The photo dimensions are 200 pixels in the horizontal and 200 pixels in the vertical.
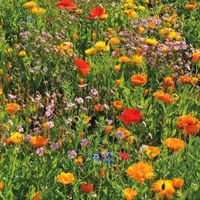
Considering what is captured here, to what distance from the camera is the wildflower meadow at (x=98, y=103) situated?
2598 millimetres

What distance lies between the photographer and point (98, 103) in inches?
138

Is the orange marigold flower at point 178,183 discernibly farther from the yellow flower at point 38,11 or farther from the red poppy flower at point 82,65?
the yellow flower at point 38,11

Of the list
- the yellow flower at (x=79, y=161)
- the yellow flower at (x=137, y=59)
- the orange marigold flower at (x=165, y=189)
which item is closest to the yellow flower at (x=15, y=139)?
the yellow flower at (x=79, y=161)

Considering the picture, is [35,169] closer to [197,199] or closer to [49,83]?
[197,199]

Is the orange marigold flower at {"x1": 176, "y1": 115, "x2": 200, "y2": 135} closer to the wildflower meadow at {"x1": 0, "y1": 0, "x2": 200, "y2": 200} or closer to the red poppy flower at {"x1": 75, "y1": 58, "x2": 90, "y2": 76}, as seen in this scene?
the wildflower meadow at {"x1": 0, "y1": 0, "x2": 200, "y2": 200}

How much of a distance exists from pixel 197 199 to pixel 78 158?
23.1 inches

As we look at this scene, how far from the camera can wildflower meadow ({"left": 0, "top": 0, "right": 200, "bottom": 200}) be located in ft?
8.52

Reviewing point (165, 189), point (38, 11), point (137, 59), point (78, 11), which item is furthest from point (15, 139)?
point (78, 11)

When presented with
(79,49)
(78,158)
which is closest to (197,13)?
(79,49)

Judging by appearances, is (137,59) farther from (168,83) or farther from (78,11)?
(78,11)

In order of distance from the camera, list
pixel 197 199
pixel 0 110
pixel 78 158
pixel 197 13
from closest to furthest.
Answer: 1. pixel 197 199
2. pixel 78 158
3. pixel 0 110
4. pixel 197 13

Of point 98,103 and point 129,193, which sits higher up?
point 129,193

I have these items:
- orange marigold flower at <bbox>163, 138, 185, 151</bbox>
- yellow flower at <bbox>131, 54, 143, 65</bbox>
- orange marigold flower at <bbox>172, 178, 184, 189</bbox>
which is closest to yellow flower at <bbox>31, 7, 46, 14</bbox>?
yellow flower at <bbox>131, 54, 143, 65</bbox>

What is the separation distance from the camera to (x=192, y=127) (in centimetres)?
270
